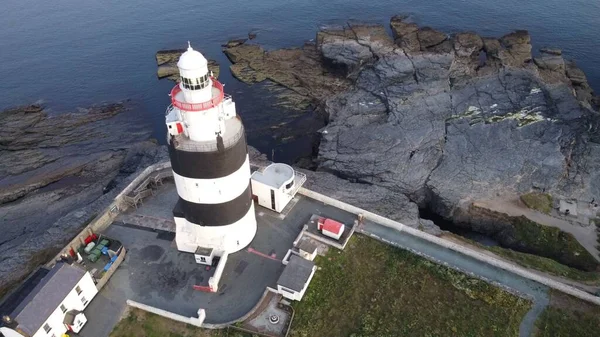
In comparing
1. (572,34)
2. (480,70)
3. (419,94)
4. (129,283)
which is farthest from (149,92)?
(572,34)

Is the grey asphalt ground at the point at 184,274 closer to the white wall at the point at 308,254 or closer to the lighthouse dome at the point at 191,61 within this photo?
the white wall at the point at 308,254

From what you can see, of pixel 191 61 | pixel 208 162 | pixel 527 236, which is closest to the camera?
pixel 191 61

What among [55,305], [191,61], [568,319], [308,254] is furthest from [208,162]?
[568,319]

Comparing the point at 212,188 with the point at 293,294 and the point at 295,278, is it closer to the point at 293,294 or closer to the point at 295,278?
the point at 295,278

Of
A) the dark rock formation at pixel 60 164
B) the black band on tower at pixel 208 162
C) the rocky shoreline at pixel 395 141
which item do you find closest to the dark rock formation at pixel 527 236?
the rocky shoreline at pixel 395 141

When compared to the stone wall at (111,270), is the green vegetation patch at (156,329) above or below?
below

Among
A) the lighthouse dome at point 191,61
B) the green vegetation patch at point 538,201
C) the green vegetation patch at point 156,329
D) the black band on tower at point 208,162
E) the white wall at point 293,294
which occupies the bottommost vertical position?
the green vegetation patch at point 538,201
